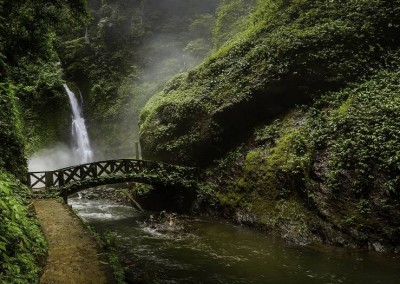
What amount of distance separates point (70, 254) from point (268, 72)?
44.0ft

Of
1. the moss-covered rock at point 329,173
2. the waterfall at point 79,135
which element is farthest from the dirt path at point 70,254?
the waterfall at point 79,135

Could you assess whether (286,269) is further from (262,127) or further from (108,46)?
(108,46)

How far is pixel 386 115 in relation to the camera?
12992 millimetres

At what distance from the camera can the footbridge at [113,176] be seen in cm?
1741

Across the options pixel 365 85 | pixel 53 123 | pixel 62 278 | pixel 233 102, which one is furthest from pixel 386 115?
pixel 53 123

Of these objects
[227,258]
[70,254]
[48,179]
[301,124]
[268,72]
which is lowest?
[227,258]

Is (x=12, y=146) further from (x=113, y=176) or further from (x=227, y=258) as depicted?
(x=227, y=258)

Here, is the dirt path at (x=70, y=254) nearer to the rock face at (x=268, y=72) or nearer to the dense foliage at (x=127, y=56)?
the rock face at (x=268, y=72)

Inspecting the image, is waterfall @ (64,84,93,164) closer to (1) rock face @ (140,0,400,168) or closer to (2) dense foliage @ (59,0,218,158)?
(2) dense foliage @ (59,0,218,158)

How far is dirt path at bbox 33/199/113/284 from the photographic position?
643cm

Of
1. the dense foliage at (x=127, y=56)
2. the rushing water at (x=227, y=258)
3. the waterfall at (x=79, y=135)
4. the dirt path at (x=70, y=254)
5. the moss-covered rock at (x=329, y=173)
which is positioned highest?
the dense foliage at (x=127, y=56)

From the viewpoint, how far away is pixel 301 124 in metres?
16.2

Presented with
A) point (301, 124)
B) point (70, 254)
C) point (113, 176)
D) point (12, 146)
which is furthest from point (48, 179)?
point (301, 124)

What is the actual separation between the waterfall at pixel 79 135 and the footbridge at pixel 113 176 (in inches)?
486
